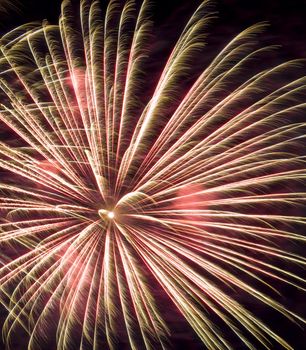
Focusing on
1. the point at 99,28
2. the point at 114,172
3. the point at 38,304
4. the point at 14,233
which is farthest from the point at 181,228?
the point at 38,304

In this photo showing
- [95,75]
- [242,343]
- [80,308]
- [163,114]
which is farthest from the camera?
[80,308]

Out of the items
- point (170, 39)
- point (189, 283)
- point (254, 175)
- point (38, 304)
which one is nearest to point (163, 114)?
point (170, 39)

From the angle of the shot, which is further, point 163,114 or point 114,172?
point 163,114

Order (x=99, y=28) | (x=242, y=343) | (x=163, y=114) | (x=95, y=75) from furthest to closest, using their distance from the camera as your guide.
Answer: (x=242, y=343), (x=163, y=114), (x=99, y=28), (x=95, y=75)

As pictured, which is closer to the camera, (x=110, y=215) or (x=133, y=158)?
(x=110, y=215)

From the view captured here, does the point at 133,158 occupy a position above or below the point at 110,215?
above

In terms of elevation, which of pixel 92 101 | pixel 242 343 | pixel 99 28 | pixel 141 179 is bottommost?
pixel 242 343

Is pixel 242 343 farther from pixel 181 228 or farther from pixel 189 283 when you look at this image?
pixel 181 228

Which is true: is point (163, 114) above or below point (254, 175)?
above

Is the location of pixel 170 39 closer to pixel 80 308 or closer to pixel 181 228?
pixel 181 228
